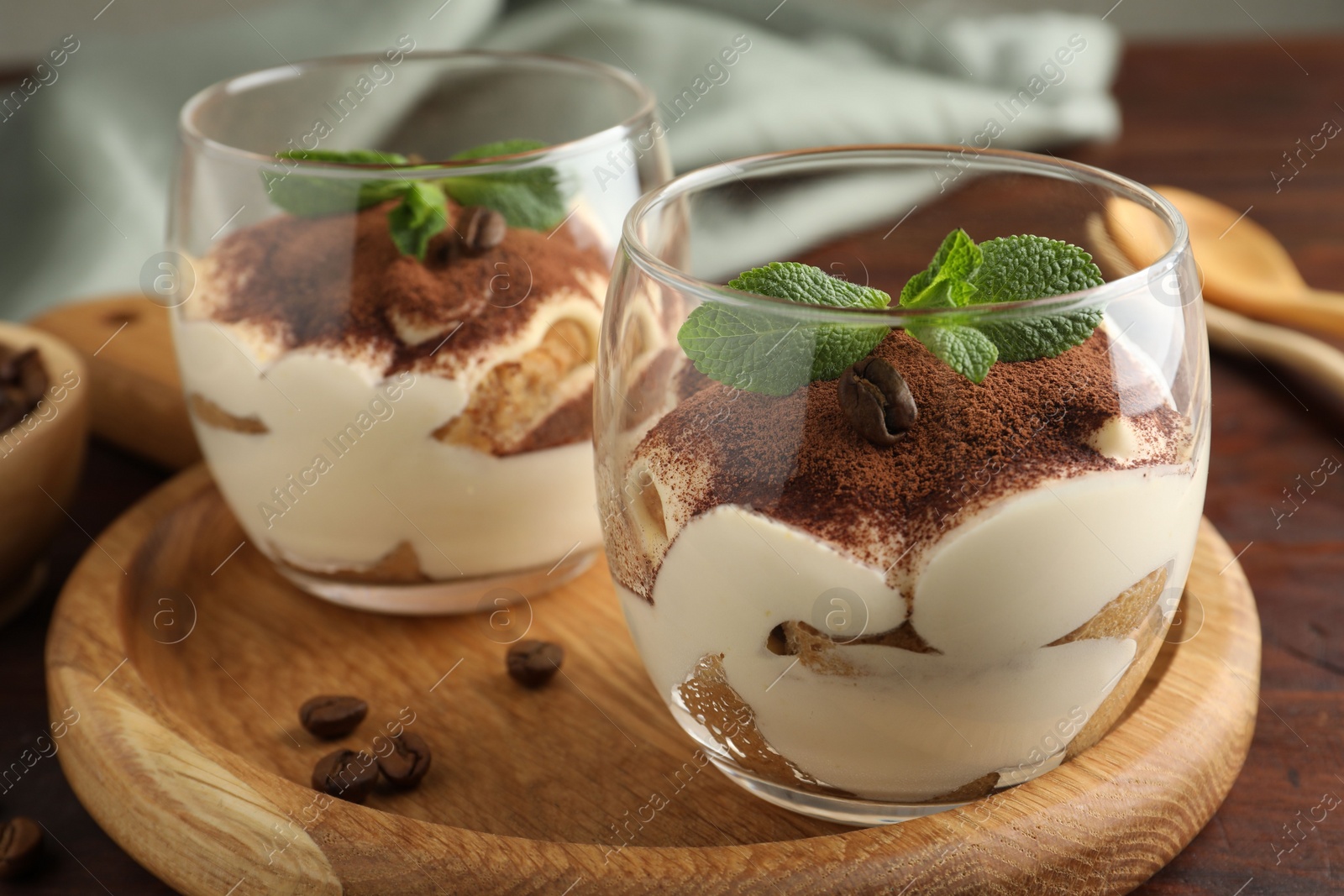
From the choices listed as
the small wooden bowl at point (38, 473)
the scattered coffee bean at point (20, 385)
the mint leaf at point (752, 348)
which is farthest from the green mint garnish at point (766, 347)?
the scattered coffee bean at point (20, 385)

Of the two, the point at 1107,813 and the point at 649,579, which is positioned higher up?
the point at 649,579

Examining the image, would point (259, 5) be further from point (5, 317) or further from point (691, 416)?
point (691, 416)

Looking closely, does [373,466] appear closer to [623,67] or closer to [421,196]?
[421,196]

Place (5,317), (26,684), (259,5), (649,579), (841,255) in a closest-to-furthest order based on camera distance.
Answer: (649,579) → (841,255) → (26,684) → (5,317) → (259,5)

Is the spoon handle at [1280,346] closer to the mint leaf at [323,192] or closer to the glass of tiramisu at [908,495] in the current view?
the glass of tiramisu at [908,495]

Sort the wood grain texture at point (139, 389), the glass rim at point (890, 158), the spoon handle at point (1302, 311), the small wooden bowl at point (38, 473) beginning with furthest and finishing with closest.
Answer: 1. the spoon handle at point (1302, 311)
2. the wood grain texture at point (139, 389)
3. the small wooden bowl at point (38, 473)
4. the glass rim at point (890, 158)

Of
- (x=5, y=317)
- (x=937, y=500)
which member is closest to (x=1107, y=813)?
(x=937, y=500)
